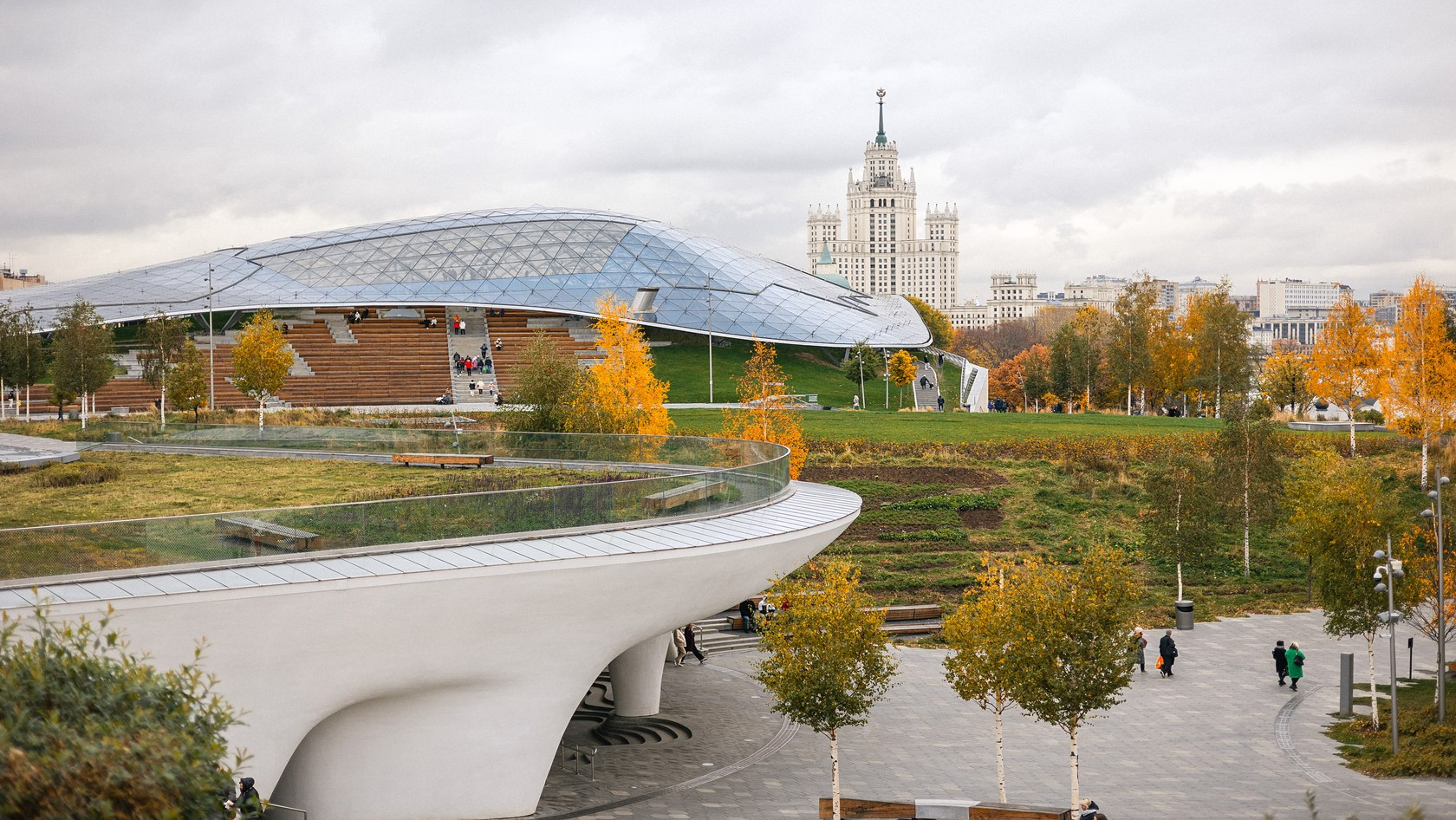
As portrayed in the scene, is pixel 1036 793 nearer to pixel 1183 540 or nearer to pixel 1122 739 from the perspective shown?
pixel 1122 739

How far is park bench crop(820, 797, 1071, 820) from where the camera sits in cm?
1340

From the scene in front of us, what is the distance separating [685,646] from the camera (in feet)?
76.5

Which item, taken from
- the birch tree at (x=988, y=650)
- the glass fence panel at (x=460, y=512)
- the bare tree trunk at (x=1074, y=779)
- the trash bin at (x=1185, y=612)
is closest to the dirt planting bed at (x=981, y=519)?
the trash bin at (x=1185, y=612)

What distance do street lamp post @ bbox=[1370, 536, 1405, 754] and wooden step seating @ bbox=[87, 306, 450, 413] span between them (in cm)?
3916

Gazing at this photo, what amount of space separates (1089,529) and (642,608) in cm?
2035

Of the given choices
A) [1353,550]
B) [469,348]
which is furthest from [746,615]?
[469,348]

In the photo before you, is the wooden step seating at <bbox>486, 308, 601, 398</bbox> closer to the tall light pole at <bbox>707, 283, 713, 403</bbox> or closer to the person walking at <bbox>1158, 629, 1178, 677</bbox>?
the tall light pole at <bbox>707, 283, 713, 403</bbox>

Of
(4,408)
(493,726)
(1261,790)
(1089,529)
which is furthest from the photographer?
(4,408)

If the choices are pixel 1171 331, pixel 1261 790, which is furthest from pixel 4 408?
pixel 1171 331

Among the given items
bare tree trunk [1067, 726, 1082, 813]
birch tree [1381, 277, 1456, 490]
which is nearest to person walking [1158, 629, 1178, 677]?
bare tree trunk [1067, 726, 1082, 813]

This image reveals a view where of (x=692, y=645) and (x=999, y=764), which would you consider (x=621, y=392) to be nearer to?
(x=692, y=645)

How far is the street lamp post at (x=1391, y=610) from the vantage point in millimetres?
16484

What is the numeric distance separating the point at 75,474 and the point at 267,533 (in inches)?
383

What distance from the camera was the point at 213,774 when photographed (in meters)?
6.77
